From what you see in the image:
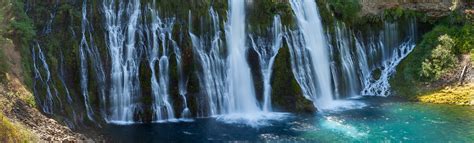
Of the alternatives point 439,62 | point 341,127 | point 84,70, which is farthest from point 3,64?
point 439,62

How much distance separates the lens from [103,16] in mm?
24688

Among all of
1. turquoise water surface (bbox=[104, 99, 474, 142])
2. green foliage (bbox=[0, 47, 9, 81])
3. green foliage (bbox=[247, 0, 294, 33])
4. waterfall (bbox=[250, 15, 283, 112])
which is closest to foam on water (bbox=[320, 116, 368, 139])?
turquoise water surface (bbox=[104, 99, 474, 142])

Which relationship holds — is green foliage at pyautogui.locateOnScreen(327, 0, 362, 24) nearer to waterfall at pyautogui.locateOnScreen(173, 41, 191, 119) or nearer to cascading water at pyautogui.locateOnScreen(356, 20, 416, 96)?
cascading water at pyautogui.locateOnScreen(356, 20, 416, 96)

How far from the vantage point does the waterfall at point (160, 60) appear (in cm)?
2447

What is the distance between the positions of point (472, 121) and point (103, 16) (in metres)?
18.2

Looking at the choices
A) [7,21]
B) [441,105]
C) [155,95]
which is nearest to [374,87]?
[441,105]

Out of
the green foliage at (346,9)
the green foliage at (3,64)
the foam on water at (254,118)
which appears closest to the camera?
the green foliage at (3,64)

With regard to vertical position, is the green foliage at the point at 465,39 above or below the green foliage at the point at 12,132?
above

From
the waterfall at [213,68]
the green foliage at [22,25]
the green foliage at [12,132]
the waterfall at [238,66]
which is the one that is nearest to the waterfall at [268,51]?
the waterfall at [238,66]

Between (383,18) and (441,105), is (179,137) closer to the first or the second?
(441,105)

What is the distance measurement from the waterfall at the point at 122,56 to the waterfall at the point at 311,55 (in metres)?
8.65

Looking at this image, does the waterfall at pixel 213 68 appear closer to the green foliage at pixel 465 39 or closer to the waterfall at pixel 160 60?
the waterfall at pixel 160 60

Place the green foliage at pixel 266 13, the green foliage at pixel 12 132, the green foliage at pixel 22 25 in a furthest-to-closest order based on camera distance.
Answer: the green foliage at pixel 266 13 → the green foliage at pixel 22 25 → the green foliage at pixel 12 132

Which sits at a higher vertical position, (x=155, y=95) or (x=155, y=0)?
(x=155, y=0)
